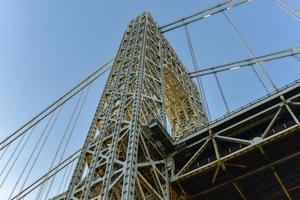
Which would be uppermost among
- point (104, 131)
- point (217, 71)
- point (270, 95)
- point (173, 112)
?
point (217, 71)

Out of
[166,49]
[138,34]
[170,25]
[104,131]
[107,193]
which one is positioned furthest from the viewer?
[170,25]

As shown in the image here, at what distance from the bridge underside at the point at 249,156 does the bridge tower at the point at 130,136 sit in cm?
114

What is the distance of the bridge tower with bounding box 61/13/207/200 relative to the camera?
1116cm

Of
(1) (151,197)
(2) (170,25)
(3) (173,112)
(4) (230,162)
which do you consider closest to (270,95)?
(4) (230,162)

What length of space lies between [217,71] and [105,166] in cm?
1761

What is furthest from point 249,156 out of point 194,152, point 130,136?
point 130,136

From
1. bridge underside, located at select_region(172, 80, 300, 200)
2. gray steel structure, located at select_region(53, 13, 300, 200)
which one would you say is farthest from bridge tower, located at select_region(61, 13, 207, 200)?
bridge underside, located at select_region(172, 80, 300, 200)

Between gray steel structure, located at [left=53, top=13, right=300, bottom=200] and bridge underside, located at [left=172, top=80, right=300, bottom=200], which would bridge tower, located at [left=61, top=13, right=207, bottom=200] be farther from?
bridge underside, located at [left=172, top=80, right=300, bottom=200]

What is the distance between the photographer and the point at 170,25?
99.2 ft

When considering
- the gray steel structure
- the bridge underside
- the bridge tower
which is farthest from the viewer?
the bridge underside

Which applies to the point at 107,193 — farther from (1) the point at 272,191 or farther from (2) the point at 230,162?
(1) the point at 272,191

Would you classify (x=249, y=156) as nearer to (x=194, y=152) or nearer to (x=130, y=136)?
(x=194, y=152)

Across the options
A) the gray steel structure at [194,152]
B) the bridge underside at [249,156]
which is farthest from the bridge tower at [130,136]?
the bridge underside at [249,156]

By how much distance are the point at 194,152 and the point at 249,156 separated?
2404 mm
